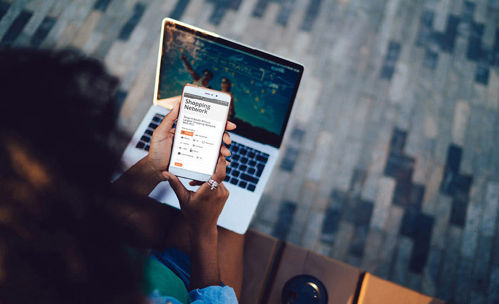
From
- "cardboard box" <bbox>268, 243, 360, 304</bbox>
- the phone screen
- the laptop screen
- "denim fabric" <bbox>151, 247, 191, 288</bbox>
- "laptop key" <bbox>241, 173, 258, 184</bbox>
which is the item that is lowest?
"denim fabric" <bbox>151, 247, 191, 288</bbox>

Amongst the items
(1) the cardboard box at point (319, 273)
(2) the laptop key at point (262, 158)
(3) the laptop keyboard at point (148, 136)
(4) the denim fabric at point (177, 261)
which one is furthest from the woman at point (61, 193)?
(2) the laptop key at point (262, 158)

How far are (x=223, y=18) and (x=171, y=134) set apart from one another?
76.9 inches

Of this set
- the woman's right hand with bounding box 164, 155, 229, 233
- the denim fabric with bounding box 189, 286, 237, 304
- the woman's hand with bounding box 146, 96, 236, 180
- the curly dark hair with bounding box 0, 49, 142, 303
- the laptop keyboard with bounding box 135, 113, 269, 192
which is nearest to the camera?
the curly dark hair with bounding box 0, 49, 142, 303

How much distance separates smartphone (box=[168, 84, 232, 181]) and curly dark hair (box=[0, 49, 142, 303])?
17.5 inches

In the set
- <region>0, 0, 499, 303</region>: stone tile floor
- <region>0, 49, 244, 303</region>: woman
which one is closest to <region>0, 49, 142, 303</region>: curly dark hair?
<region>0, 49, 244, 303</region>: woman

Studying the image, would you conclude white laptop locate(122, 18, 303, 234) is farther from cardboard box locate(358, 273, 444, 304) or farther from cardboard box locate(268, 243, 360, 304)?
cardboard box locate(358, 273, 444, 304)

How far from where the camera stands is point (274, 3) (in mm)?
2898

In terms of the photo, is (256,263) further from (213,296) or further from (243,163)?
(243,163)

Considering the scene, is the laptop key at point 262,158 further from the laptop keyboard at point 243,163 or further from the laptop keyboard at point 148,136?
the laptop keyboard at point 148,136

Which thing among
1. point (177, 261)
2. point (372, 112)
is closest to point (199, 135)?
point (177, 261)

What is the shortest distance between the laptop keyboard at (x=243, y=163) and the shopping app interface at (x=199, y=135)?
0.21m

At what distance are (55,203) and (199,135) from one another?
679mm

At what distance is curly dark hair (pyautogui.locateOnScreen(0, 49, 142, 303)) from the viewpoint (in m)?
0.67

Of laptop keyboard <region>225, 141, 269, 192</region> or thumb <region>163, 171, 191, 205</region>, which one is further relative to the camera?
laptop keyboard <region>225, 141, 269, 192</region>
